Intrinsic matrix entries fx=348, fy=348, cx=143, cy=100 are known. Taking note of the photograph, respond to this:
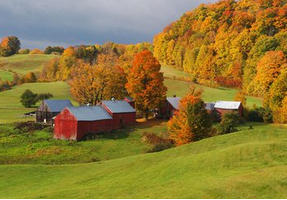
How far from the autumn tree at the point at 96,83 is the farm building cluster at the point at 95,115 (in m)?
3.53

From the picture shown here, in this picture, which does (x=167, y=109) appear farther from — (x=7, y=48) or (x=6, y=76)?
(x=7, y=48)

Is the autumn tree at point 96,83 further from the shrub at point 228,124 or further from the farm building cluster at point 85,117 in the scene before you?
the shrub at point 228,124

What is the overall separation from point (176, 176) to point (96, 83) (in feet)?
145

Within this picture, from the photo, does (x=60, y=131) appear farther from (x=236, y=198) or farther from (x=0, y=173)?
(x=236, y=198)

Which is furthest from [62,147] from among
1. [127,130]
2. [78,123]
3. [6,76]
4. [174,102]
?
[6,76]

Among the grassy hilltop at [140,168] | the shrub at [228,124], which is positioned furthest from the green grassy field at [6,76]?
→ the shrub at [228,124]

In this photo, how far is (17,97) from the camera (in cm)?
9450

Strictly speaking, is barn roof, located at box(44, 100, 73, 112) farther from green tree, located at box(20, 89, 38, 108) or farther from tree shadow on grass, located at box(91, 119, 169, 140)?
green tree, located at box(20, 89, 38, 108)

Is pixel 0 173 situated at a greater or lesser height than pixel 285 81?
lesser

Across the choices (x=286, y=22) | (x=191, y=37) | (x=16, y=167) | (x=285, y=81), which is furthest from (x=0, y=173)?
(x=191, y=37)

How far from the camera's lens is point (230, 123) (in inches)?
1996

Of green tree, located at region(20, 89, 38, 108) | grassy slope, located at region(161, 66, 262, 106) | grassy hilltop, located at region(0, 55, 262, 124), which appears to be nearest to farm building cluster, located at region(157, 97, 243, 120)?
grassy slope, located at region(161, 66, 262, 106)

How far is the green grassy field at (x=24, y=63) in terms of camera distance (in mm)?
158875

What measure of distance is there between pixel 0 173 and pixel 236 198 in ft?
74.7
